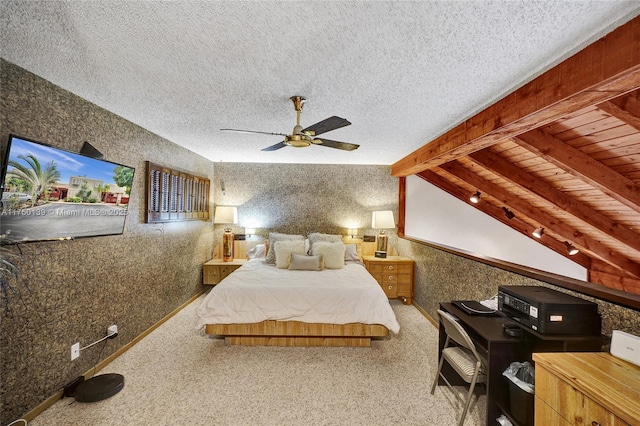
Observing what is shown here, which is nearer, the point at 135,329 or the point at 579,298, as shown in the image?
the point at 579,298

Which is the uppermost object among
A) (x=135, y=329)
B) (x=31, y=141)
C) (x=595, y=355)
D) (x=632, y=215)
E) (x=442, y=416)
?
(x=31, y=141)

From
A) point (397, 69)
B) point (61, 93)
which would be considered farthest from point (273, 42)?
point (61, 93)

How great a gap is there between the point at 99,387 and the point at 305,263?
2313mm

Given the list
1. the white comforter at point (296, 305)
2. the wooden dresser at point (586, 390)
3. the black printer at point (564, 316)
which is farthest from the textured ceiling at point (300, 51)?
the white comforter at point (296, 305)

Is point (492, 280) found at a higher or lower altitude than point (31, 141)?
lower

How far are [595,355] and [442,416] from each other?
3.66ft

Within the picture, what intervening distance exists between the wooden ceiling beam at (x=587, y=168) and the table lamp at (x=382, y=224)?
2.52 meters

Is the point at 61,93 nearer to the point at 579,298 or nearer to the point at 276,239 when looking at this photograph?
the point at 276,239

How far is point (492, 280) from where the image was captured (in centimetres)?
244

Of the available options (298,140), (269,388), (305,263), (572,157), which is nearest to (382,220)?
(305,263)

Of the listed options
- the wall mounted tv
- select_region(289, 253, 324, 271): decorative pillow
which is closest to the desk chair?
select_region(289, 253, 324, 271): decorative pillow

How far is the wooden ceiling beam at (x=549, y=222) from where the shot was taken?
360 cm

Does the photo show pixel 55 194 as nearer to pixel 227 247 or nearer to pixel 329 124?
pixel 329 124

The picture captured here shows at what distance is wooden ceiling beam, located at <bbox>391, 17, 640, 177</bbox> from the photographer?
1.27m
